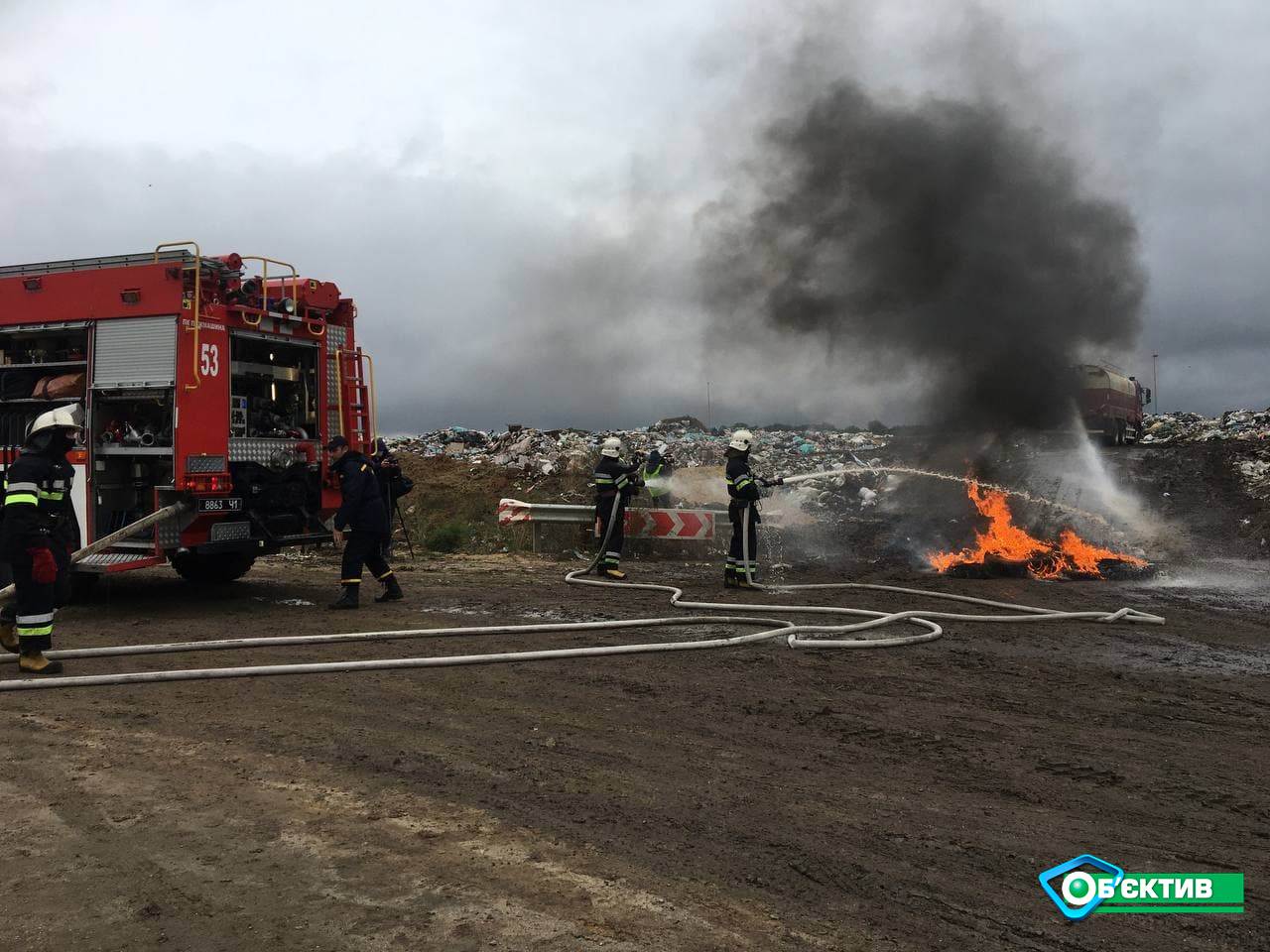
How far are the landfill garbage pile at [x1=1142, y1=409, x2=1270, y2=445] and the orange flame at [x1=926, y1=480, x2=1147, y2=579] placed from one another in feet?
34.3

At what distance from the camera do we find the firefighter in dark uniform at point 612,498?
1107cm

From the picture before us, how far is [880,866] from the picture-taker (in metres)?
3.27

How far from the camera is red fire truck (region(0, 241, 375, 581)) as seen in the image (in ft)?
27.0

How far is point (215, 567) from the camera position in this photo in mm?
10539

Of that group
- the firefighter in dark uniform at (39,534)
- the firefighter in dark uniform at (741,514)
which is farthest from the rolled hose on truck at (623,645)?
the firefighter in dark uniform at (741,514)

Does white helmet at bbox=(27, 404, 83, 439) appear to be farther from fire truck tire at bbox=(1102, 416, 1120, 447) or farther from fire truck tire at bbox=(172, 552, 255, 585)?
fire truck tire at bbox=(1102, 416, 1120, 447)

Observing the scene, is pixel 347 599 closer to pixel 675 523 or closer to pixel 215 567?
pixel 215 567

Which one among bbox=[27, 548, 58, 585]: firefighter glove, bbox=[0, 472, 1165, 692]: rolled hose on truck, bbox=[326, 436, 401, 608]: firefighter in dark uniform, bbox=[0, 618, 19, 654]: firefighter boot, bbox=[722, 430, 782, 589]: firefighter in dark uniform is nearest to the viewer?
bbox=[0, 472, 1165, 692]: rolled hose on truck

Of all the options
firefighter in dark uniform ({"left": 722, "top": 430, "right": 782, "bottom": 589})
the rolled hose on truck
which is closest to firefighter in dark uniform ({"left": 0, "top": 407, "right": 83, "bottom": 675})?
the rolled hose on truck

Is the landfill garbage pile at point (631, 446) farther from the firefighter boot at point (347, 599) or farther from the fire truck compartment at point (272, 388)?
the firefighter boot at point (347, 599)

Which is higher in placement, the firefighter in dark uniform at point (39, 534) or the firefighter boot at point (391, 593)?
the firefighter in dark uniform at point (39, 534)

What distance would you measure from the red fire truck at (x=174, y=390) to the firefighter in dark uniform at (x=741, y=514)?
461 cm

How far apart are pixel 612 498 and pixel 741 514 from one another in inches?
86.8

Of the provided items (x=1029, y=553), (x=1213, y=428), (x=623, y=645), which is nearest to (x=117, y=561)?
(x=623, y=645)
